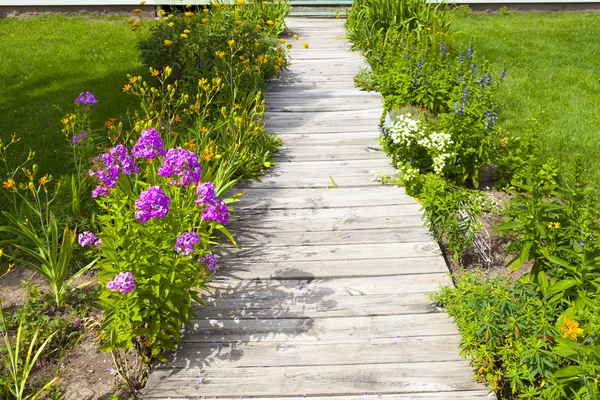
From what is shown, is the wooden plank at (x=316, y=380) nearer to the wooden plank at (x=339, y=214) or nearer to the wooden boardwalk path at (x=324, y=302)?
the wooden boardwalk path at (x=324, y=302)

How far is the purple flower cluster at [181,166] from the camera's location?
3.49 metres

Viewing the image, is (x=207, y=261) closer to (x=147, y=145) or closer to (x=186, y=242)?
(x=186, y=242)

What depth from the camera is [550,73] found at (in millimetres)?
8141

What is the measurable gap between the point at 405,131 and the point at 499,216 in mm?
1088

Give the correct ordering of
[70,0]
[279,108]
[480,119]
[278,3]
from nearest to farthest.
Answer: [480,119], [279,108], [278,3], [70,0]

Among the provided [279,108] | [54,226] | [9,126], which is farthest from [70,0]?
[54,226]

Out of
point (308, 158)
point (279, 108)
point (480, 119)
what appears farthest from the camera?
point (279, 108)

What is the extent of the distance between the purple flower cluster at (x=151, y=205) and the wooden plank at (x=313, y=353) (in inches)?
33.6

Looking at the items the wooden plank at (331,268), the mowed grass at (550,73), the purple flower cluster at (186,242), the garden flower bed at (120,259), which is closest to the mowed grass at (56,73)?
the garden flower bed at (120,259)

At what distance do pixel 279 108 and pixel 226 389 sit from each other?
4.50 m

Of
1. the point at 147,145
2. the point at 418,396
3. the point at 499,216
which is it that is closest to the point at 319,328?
the point at 418,396

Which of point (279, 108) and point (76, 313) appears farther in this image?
point (279, 108)

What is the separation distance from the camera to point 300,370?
3.26 meters

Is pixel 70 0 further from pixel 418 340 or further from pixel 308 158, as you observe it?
pixel 418 340
